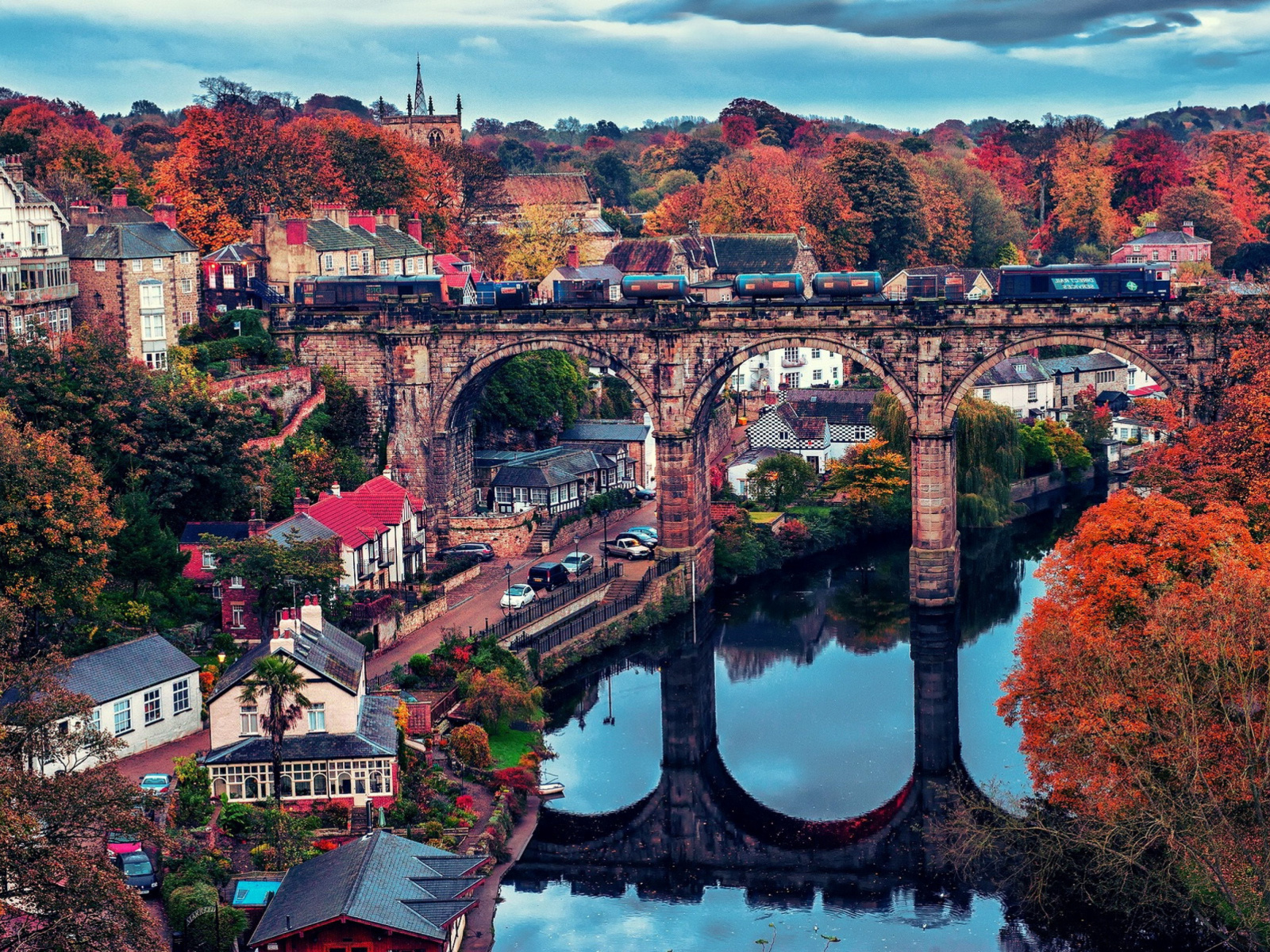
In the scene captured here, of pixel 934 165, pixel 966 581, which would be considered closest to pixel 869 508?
pixel 966 581

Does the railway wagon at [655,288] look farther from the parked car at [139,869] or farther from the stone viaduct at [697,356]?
the parked car at [139,869]

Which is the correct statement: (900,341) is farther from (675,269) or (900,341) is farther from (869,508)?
(675,269)

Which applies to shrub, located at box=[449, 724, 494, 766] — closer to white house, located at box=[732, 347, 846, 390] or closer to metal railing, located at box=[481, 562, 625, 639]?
metal railing, located at box=[481, 562, 625, 639]

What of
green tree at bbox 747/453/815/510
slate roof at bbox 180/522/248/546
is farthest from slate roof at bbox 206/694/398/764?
green tree at bbox 747/453/815/510

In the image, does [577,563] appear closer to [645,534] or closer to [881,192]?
[645,534]

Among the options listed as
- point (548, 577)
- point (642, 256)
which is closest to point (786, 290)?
point (548, 577)

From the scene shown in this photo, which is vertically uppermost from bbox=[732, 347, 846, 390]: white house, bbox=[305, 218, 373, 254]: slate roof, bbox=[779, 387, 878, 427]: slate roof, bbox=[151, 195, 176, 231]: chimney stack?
bbox=[151, 195, 176, 231]: chimney stack
